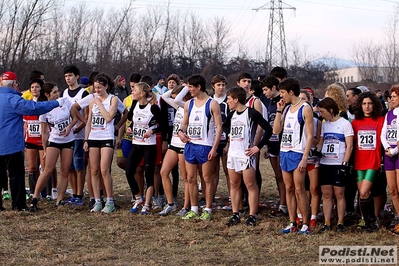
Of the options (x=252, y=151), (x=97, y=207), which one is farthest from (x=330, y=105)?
(x=97, y=207)

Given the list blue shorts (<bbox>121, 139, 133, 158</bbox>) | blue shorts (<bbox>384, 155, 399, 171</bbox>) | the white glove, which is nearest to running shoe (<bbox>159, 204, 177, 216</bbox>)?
blue shorts (<bbox>121, 139, 133, 158</bbox>)

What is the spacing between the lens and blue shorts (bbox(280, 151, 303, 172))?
7.76 m

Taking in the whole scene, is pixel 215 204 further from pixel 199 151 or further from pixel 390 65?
pixel 390 65

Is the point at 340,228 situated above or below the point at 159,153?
below

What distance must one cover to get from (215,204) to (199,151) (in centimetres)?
204

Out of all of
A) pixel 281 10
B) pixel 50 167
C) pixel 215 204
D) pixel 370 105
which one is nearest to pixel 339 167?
pixel 370 105

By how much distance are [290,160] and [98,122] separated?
3344 millimetres

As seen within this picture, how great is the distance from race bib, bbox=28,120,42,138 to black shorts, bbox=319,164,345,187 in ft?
16.6

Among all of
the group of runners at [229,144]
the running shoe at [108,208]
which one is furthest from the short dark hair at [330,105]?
the running shoe at [108,208]

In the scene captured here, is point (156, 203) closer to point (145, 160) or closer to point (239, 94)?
point (145, 160)

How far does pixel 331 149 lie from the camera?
25.8ft

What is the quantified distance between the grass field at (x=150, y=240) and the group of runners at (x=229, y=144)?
1.04 feet

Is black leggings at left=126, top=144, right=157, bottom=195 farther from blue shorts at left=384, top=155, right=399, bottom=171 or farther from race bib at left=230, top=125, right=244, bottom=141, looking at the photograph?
blue shorts at left=384, top=155, right=399, bottom=171

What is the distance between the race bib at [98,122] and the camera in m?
9.42
